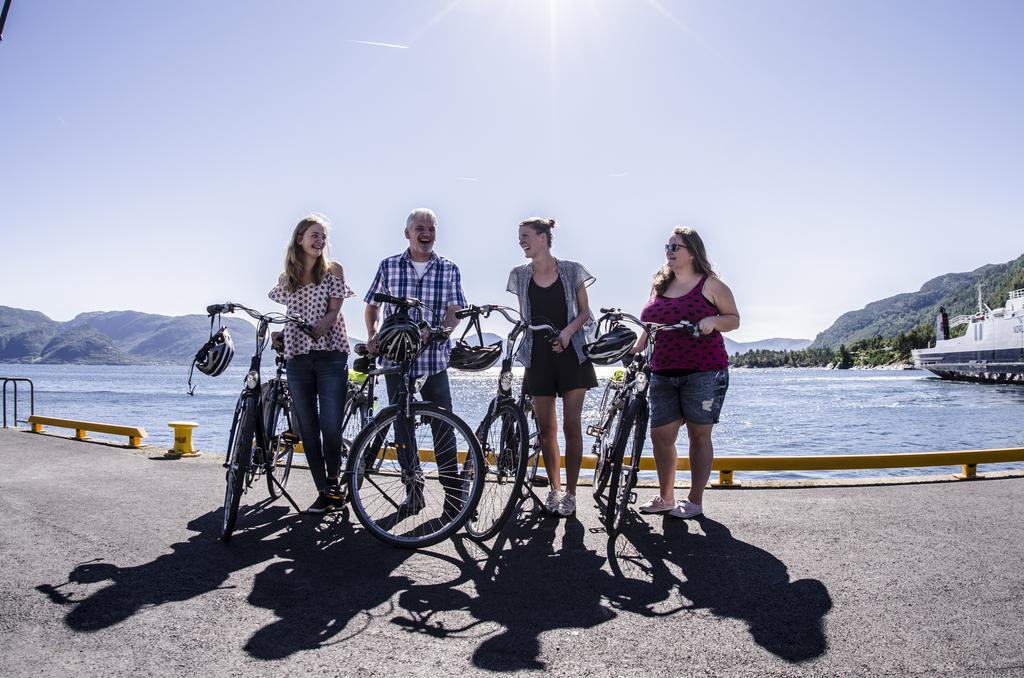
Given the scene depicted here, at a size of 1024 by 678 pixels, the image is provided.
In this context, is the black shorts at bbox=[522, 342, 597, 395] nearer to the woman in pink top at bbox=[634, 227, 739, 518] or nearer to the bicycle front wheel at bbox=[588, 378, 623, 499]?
the bicycle front wheel at bbox=[588, 378, 623, 499]

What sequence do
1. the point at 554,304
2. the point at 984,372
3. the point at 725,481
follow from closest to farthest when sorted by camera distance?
the point at 554,304, the point at 725,481, the point at 984,372

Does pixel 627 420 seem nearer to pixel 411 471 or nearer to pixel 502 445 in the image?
pixel 502 445

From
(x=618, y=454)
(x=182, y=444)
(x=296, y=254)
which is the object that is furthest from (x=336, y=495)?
(x=182, y=444)

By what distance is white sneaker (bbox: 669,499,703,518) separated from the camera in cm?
476

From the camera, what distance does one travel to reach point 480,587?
324 cm

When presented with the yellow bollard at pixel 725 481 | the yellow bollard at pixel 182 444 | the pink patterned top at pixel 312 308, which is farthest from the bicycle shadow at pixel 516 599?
the yellow bollard at pixel 182 444

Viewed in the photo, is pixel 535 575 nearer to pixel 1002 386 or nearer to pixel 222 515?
pixel 222 515

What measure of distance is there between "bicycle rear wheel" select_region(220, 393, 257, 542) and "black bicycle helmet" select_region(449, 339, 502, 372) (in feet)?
4.45

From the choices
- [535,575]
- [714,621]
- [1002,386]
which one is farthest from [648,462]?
[1002,386]

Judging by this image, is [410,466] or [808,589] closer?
[808,589]

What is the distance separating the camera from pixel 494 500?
451 cm

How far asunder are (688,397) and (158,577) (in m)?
3.41

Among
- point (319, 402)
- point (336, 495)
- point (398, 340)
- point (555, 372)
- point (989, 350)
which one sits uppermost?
point (398, 340)

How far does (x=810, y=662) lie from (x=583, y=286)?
3.08m
